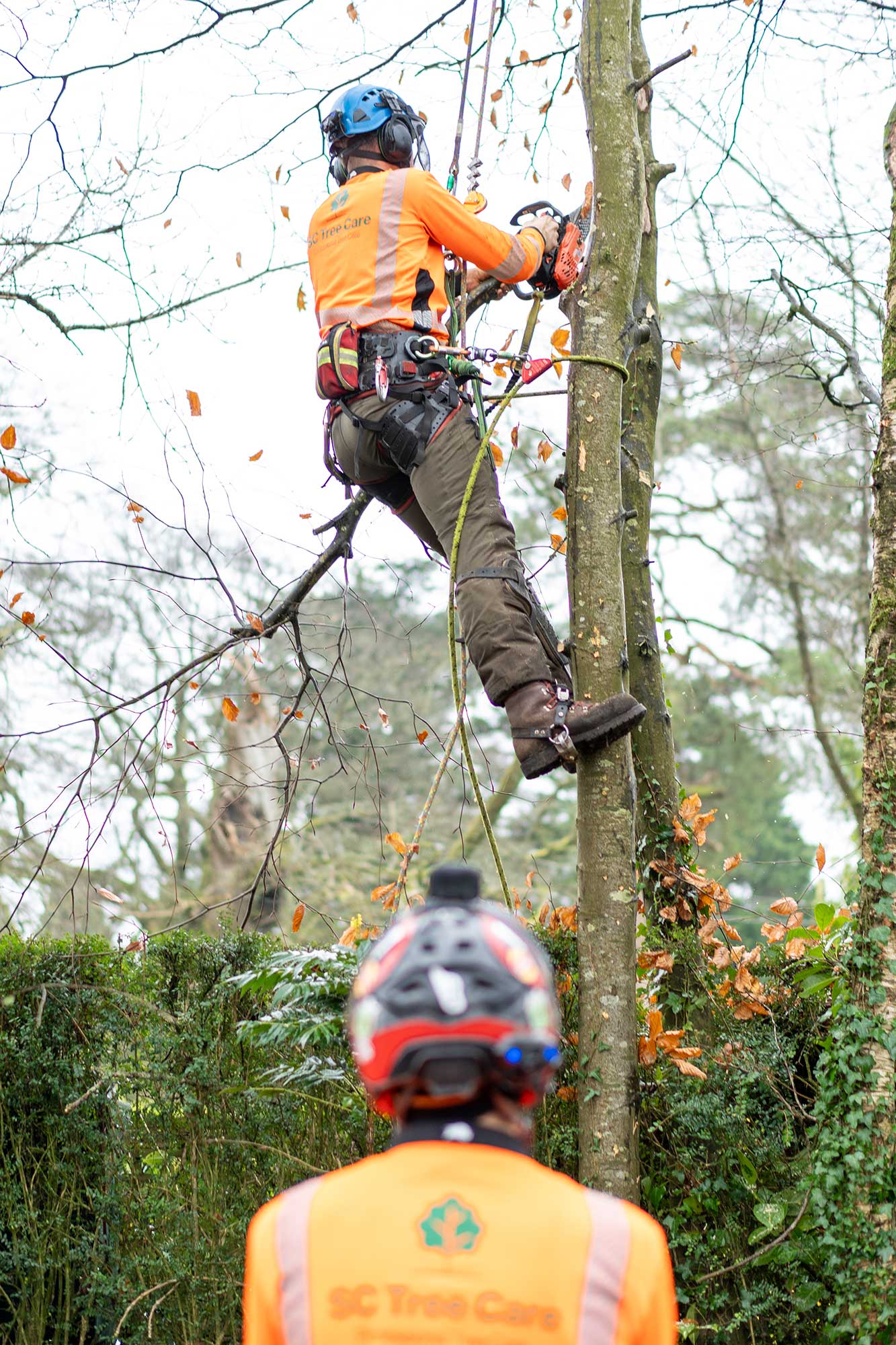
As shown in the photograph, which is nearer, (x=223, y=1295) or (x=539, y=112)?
(x=223, y=1295)

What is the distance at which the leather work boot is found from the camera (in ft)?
12.9

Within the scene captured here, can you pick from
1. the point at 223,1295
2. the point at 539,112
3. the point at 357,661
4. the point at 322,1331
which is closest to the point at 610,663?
the point at 223,1295

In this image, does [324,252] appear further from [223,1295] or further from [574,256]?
[223,1295]

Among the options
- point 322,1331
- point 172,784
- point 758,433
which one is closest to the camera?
point 322,1331

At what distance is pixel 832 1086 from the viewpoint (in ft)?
11.9

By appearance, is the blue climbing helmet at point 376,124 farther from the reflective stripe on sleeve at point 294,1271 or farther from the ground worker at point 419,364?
the reflective stripe on sleeve at point 294,1271

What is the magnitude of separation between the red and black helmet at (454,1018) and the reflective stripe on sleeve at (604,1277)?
0.17 metres

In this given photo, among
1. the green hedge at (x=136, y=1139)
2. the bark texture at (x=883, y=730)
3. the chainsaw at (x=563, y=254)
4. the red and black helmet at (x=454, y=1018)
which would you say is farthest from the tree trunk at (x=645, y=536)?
the red and black helmet at (x=454, y=1018)

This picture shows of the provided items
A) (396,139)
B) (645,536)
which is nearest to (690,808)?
(645,536)

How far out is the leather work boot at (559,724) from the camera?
3.93 metres

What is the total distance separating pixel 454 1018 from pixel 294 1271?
1.07ft

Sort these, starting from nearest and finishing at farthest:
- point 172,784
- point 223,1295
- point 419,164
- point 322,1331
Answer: point 322,1331 < point 223,1295 < point 419,164 < point 172,784

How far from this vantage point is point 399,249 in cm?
451

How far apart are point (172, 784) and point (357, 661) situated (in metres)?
4.11
